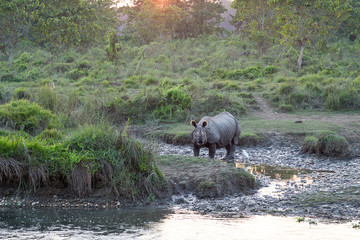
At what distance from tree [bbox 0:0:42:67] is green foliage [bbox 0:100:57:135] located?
1624cm

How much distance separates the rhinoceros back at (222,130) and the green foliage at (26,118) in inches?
171

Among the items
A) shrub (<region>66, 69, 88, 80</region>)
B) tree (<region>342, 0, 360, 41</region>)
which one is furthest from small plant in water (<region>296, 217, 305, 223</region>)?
tree (<region>342, 0, 360, 41</region>)

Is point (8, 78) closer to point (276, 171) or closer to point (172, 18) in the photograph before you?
point (276, 171)

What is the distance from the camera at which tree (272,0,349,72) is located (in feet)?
92.5

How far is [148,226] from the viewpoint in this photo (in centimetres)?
752

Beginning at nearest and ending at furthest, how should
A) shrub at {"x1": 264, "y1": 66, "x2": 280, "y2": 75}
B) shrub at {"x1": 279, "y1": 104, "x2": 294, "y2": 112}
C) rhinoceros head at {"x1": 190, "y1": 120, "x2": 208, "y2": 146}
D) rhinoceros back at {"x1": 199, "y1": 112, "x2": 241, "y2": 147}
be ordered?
rhinoceros head at {"x1": 190, "y1": 120, "x2": 208, "y2": 146}
rhinoceros back at {"x1": 199, "y1": 112, "x2": 241, "y2": 147}
shrub at {"x1": 279, "y1": 104, "x2": 294, "y2": 112}
shrub at {"x1": 264, "y1": 66, "x2": 280, "y2": 75}

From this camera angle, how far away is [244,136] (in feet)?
52.0

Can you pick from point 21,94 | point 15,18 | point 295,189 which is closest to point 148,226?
point 295,189

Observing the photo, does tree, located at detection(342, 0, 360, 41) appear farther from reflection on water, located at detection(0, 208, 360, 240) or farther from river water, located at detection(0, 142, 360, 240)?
reflection on water, located at detection(0, 208, 360, 240)

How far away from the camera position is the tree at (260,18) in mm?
34375

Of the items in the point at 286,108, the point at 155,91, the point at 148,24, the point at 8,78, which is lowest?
the point at 286,108

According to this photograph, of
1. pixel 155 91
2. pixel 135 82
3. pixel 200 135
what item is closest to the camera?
pixel 200 135

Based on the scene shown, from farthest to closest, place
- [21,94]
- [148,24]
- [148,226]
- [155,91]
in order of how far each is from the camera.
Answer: [148,24] → [155,91] → [21,94] → [148,226]

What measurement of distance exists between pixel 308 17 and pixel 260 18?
7738 mm
